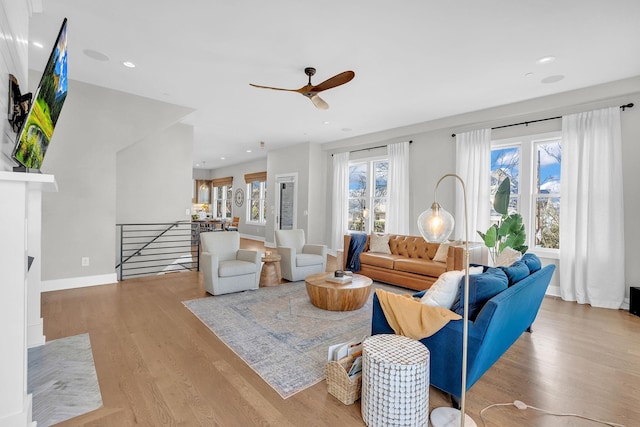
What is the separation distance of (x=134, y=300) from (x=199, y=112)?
340 centimetres

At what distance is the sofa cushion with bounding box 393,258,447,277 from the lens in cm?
450

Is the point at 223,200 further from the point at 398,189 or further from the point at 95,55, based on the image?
the point at 95,55

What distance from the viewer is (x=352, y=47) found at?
10.6 ft

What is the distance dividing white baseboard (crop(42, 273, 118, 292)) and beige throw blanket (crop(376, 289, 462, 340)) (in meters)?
4.56

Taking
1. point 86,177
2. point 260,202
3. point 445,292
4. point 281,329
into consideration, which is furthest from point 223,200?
point 445,292

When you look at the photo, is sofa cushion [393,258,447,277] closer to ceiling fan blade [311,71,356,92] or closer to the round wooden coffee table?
the round wooden coffee table

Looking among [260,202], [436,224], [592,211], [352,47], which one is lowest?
[436,224]

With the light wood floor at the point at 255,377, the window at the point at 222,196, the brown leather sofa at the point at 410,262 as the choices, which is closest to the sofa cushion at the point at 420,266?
the brown leather sofa at the point at 410,262

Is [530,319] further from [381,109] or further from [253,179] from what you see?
[253,179]

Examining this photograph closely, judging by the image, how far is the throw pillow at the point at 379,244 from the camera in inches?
221

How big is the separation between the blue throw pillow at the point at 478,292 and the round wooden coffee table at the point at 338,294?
1619mm

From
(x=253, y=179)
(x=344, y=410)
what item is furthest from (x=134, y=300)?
(x=253, y=179)

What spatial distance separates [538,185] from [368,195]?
3454 millimetres

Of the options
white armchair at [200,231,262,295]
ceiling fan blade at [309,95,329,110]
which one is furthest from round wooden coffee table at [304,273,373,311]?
ceiling fan blade at [309,95,329,110]
